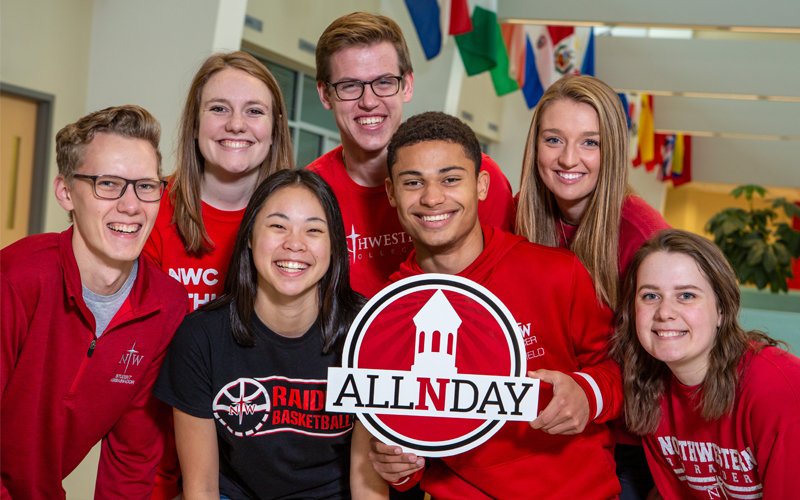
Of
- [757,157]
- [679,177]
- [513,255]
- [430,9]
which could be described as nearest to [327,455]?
[513,255]

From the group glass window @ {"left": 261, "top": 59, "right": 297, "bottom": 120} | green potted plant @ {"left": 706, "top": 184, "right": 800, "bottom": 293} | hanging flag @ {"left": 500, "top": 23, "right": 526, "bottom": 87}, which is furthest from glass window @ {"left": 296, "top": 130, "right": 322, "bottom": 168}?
green potted plant @ {"left": 706, "top": 184, "right": 800, "bottom": 293}

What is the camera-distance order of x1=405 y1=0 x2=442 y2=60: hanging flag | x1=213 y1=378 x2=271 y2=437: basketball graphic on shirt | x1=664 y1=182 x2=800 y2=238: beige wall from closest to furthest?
1. x1=213 y1=378 x2=271 y2=437: basketball graphic on shirt
2. x1=405 y1=0 x2=442 y2=60: hanging flag
3. x1=664 y1=182 x2=800 y2=238: beige wall

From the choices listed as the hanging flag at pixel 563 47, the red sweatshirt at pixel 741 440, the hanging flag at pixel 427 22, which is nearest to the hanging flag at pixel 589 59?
the hanging flag at pixel 563 47

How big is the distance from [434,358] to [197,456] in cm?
69

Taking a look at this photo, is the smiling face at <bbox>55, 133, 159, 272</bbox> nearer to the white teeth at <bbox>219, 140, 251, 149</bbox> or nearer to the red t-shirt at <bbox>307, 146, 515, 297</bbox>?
the white teeth at <bbox>219, 140, 251, 149</bbox>

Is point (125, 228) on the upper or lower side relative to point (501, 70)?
lower

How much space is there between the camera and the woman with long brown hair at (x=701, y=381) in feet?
5.16

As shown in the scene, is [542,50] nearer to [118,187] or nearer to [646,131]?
[646,131]

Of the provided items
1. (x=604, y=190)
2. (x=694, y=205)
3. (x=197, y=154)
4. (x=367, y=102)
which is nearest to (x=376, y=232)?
(x=367, y=102)

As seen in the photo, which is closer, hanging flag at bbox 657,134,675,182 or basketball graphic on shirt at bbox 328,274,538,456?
basketball graphic on shirt at bbox 328,274,538,456

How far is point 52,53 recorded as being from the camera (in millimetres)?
5238

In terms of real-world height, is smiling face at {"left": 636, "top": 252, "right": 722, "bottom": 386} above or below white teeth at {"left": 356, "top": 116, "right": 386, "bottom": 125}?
below

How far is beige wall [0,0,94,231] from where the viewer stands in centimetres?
493

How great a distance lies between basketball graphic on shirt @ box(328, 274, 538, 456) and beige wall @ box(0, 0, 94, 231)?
4.56 meters
